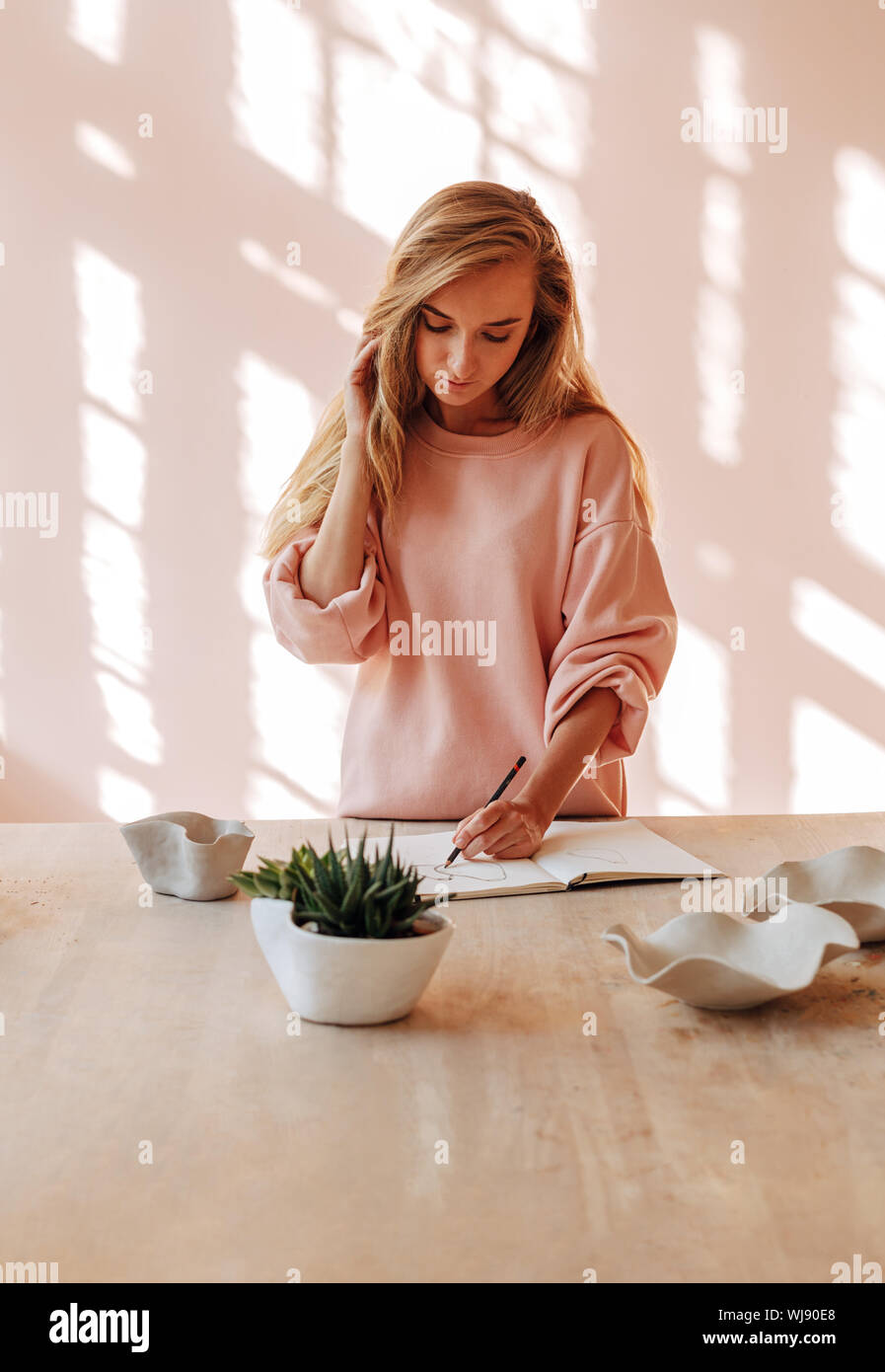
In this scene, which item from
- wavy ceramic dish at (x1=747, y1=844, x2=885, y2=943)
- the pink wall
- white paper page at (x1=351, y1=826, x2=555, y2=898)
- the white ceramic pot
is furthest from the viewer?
the pink wall

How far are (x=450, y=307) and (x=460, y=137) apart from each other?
1.98 meters

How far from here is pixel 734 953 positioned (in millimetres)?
1073

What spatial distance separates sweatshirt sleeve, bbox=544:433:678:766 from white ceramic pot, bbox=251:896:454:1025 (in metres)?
0.75

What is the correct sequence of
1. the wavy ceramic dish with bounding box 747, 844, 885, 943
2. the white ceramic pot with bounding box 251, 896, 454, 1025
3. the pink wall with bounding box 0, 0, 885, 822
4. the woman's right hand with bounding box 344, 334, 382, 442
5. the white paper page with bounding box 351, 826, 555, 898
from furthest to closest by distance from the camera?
the pink wall with bounding box 0, 0, 885, 822 < the woman's right hand with bounding box 344, 334, 382, 442 < the white paper page with bounding box 351, 826, 555, 898 < the wavy ceramic dish with bounding box 747, 844, 885, 943 < the white ceramic pot with bounding box 251, 896, 454, 1025

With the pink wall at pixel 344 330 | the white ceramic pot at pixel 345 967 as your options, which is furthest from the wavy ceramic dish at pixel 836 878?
the pink wall at pixel 344 330

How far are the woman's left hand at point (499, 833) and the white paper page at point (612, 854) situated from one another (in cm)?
2

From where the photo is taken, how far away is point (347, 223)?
11.1 ft

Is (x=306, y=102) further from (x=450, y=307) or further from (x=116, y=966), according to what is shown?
(x=116, y=966)

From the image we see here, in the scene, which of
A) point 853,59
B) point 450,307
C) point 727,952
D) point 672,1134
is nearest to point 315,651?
point 450,307

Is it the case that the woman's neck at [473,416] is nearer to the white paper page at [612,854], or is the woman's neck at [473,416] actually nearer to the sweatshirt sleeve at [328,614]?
the sweatshirt sleeve at [328,614]

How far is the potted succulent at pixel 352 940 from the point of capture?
0.96 metres

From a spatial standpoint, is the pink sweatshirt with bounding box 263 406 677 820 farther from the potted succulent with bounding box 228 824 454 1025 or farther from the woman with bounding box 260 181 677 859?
the potted succulent with bounding box 228 824 454 1025

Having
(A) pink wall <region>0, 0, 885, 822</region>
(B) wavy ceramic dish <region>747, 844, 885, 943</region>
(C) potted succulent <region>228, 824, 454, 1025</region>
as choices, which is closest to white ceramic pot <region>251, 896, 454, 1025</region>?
(C) potted succulent <region>228, 824, 454, 1025</region>

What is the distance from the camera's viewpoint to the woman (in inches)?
67.2
